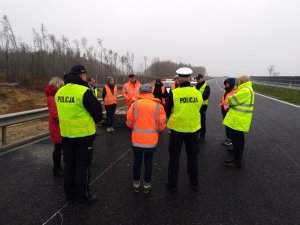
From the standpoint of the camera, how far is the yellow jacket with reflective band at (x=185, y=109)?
427cm

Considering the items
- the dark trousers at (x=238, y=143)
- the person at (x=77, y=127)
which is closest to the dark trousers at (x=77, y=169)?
the person at (x=77, y=127)

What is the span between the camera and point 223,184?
181 inches

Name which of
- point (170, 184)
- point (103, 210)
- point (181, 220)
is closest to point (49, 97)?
point (103, 210)

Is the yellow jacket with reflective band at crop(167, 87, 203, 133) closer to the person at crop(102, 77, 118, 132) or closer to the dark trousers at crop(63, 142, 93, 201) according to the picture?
the dark trousers at crop(63, 142, 93, 201)

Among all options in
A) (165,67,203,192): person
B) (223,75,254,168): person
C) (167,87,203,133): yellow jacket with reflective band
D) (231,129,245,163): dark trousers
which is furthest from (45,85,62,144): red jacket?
(231,129,245,163): dark trousers

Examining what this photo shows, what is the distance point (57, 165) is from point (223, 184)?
3052mm

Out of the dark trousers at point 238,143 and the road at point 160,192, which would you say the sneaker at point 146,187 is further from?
the dark trousers at point 238,143

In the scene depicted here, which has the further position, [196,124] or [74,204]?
[196,124]

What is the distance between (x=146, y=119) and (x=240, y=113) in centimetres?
241

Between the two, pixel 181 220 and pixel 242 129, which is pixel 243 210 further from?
pixel 242 129

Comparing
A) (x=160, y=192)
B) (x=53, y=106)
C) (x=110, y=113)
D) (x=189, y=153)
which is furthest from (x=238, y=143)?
(x=110, y=113)

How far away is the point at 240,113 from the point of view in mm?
5512

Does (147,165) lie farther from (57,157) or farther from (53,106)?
(53,106)

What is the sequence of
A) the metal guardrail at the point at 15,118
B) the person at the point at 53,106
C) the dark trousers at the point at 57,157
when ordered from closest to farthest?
the person at the point at 53,106
the dark trousers at the point at 57,157
the metal guardrail at the point at 15,118
